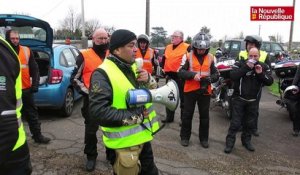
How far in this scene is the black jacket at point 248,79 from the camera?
5.27 meters

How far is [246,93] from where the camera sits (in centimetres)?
532

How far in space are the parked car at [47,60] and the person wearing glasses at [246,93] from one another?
335 cm

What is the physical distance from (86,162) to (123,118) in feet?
7.54

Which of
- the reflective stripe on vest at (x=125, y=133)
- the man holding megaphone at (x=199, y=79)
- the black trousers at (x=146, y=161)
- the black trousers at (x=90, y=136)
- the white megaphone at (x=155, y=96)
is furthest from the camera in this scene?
the man holding megaphone at (x=199, y=79)

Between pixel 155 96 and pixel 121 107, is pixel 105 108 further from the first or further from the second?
pixel 155 96

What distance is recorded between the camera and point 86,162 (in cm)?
464

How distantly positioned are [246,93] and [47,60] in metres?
3.97

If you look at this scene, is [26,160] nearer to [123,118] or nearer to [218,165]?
[123,118]

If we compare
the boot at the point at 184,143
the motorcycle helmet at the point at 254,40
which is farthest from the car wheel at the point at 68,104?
the motorcycle helmet at the point at 254,40

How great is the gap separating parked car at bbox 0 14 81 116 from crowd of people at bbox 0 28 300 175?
2.67 feet

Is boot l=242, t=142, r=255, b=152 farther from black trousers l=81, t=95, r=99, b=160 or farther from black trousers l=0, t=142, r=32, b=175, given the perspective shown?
black trousers l=0, t=142, r=32, b=175

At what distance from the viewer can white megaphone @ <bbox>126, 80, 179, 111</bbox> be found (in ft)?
8.41

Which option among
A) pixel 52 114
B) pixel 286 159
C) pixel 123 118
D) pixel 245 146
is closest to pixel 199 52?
pixel 245 146

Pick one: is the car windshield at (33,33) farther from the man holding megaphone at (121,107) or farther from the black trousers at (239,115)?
the man holding megaphone at (121,107)
